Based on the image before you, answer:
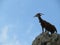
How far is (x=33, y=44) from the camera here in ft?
331

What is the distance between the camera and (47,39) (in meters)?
100

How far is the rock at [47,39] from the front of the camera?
3917 inches

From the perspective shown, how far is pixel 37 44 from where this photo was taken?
329ft

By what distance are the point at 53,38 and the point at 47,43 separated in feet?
2.59

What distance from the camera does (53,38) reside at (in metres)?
99.8

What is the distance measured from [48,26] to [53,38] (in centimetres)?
175

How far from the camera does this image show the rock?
99.5 metres

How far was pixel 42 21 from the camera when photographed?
101375 mm

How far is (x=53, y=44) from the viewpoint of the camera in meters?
99.2

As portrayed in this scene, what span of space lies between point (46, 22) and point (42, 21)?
0.42 metres

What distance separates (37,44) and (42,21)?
260 cm

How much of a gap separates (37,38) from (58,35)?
237 centimetres

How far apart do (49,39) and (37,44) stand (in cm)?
137

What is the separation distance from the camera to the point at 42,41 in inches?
3939
